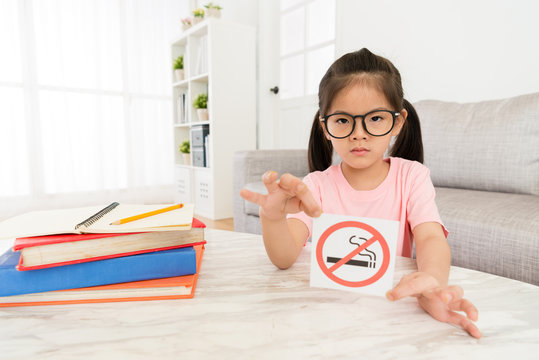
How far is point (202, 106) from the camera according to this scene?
120 inches

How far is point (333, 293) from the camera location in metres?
0.50

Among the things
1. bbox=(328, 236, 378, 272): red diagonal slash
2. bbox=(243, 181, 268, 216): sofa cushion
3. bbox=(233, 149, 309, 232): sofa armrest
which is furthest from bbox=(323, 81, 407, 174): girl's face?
bbox=(233, 149, 309, 232): sofa armrest

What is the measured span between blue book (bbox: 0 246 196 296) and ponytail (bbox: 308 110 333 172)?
19.8 inches

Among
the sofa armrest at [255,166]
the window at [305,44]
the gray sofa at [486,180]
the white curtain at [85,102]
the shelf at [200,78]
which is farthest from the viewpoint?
the white curtain at [85,102]

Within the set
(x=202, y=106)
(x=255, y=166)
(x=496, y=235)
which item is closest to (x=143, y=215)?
(x=496, y=235)

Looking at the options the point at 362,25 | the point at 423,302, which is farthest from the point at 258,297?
the point at 362,25

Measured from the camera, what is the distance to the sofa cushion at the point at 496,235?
3.11 feet

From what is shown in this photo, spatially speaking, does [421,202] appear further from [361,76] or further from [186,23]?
[186,23]

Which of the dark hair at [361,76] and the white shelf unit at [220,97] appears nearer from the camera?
the dark hair at [361,76]

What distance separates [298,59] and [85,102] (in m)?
2.11

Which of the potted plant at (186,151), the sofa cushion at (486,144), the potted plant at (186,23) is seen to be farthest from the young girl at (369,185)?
the potted plant at (186,23)

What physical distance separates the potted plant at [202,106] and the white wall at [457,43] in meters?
1.38

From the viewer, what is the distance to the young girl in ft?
1.48

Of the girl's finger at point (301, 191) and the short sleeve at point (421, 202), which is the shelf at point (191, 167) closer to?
the short sleeve at point (421, 202)
